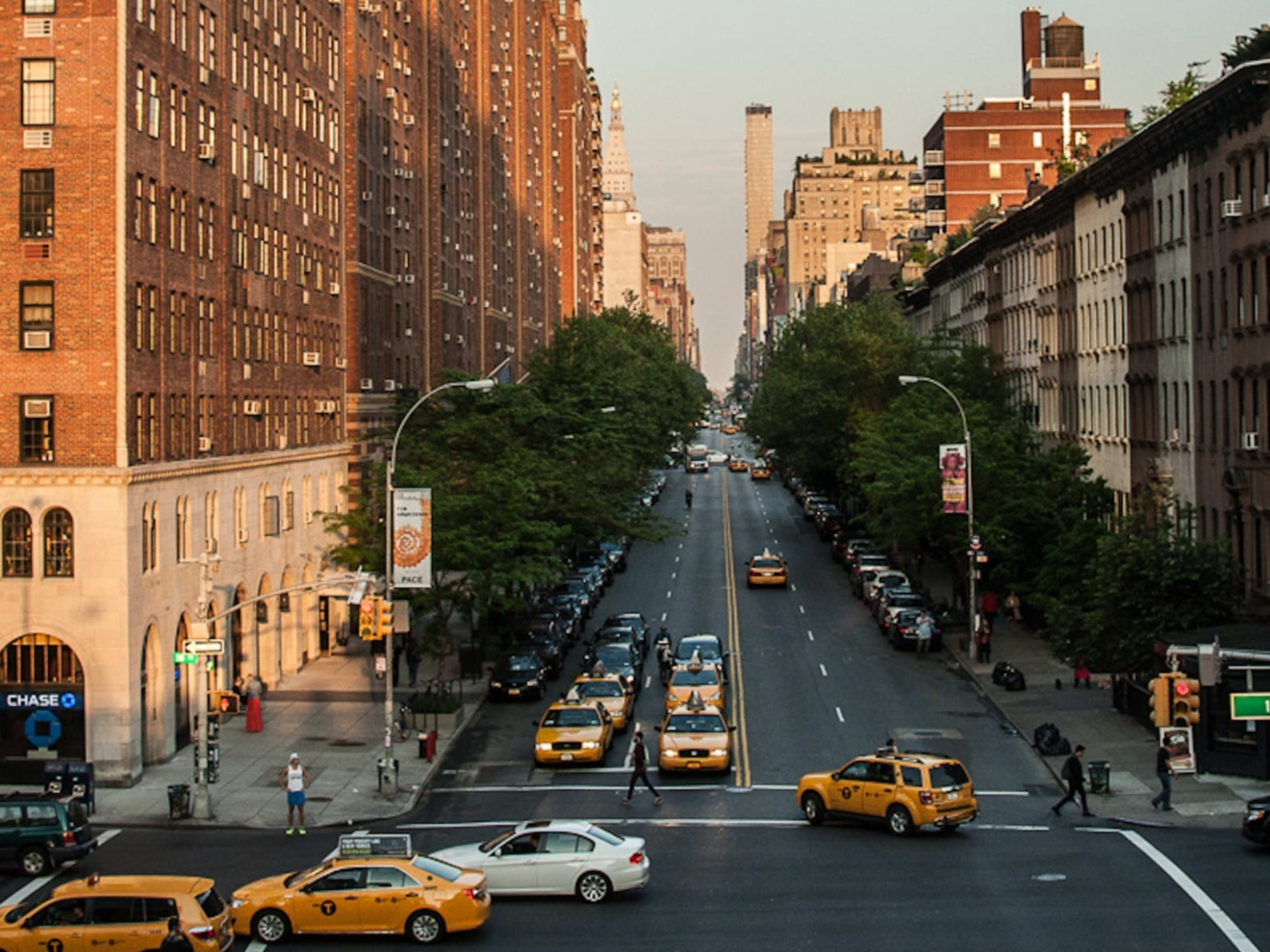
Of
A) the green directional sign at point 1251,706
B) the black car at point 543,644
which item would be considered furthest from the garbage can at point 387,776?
the green directional sign at point 1251,706

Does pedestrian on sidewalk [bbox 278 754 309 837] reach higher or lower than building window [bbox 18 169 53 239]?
lower

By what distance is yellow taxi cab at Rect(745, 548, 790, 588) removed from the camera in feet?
273

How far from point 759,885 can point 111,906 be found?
1079cm

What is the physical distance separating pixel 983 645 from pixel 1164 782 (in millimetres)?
23053

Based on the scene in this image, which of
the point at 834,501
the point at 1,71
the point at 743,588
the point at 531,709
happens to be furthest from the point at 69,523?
the point at 834,501

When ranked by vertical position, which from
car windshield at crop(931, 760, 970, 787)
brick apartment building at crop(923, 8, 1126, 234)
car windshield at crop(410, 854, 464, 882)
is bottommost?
car windshield at crop(410, 854, 464, 882)

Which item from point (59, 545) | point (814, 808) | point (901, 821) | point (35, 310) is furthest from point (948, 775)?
point (35, 310)

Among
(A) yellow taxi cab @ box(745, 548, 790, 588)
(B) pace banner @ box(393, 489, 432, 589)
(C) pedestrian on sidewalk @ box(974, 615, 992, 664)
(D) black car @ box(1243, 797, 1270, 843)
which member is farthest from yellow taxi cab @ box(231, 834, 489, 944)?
(A) yellow taxi cab @ box(745, 548, 790, 588)

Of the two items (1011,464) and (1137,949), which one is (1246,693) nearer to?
(1137,949)

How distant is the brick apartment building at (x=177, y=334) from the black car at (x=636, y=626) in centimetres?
1115

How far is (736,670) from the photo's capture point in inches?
2363

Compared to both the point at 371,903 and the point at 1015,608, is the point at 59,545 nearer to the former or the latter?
the point at 371,903

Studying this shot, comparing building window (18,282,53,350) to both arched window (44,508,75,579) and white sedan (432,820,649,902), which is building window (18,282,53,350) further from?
white sedan (432,820,649,902)

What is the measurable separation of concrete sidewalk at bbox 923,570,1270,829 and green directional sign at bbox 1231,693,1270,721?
3.89m
